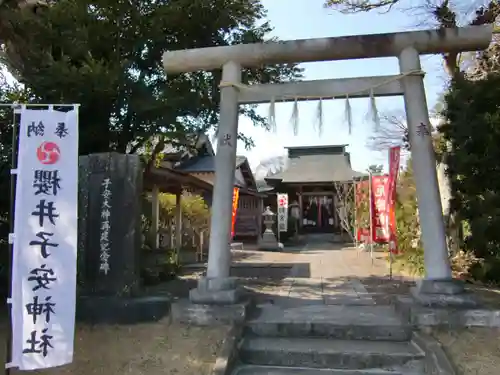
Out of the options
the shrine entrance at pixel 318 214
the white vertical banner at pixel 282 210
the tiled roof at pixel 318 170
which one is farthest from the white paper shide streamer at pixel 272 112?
the shrine entrance at pixel 318 214

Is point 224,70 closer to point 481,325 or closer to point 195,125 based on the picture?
point 195,125

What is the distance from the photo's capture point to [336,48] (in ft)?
21.3

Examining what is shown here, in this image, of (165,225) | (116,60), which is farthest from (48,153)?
(165,225)

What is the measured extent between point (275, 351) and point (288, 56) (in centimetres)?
428

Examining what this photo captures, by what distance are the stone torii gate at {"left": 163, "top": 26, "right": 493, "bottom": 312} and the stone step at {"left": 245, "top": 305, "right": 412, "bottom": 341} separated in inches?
21.3

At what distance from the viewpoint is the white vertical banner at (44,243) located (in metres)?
3.94

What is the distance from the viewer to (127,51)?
8.77m

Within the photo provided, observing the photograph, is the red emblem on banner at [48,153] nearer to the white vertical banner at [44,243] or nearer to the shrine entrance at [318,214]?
the white vertical banner at [44,243]

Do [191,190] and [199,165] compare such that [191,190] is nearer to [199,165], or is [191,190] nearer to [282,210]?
[199,165]

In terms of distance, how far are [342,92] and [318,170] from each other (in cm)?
2505

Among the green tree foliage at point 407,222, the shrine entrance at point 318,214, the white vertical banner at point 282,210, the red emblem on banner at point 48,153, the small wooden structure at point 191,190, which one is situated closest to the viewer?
the red emblem on banner at point 48,153

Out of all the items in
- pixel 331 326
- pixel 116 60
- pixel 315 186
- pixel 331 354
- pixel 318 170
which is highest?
pixel 318 170

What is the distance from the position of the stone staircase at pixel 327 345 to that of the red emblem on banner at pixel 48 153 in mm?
2954

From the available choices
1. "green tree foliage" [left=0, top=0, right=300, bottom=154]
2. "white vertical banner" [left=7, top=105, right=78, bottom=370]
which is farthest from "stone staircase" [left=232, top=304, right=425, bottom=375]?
"green tree foliage" [left=0, top=0, right=300, bottom=154]
